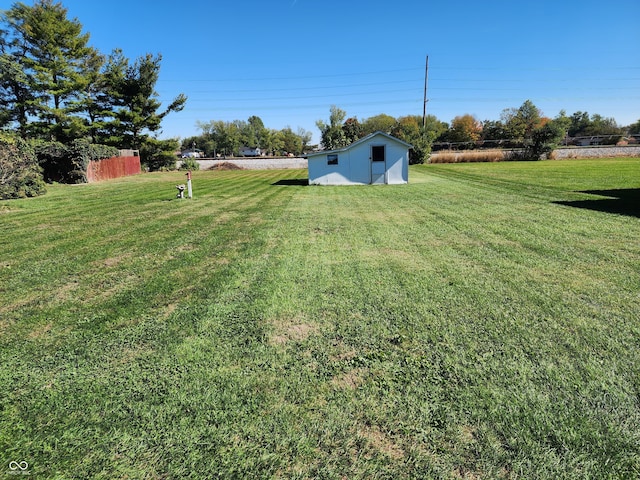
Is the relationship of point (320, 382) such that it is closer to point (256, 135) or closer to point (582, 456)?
point (582, 456)

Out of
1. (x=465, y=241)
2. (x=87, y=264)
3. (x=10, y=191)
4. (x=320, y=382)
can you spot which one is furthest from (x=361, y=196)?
(x=10, y=191)

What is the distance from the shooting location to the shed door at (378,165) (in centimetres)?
1862

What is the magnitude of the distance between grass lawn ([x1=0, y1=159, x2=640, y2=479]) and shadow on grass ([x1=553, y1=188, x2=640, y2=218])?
136 inches

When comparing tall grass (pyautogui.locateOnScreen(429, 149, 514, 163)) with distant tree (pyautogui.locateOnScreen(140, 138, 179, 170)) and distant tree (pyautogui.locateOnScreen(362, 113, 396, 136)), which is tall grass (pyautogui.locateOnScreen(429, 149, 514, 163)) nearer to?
distant tree (pyautogui.locateOnScreen(140, 138, 179, 170))

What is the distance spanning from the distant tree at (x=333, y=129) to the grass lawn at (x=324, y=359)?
56208mm

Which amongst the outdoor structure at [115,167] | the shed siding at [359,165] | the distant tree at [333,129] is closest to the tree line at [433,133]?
the distant tree at [333,129]

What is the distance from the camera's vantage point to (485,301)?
3898 millimetres

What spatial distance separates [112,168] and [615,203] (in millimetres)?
29524

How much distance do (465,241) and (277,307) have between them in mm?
4253

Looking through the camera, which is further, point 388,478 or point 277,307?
point 277,307

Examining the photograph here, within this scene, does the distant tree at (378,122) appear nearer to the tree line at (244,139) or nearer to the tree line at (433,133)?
the tree line at (433,133)

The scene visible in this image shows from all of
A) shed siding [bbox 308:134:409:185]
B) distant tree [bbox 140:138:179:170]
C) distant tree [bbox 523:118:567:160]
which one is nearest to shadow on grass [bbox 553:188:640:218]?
shed siding [bbox 308:134:409:185]

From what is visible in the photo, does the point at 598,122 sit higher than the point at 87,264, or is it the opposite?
the point at 598,122

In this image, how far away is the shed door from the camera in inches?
733
